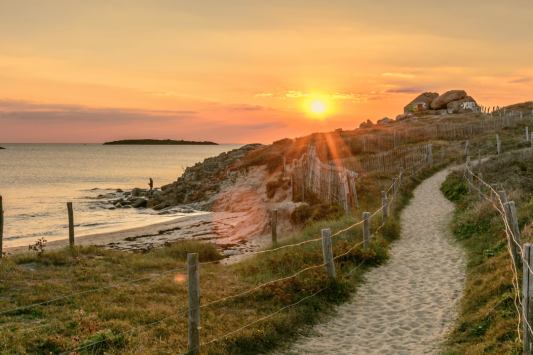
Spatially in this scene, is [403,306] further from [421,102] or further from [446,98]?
[421,102]

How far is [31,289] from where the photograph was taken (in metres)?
8.57

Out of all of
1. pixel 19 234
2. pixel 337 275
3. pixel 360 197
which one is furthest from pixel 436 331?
pixel 19 234

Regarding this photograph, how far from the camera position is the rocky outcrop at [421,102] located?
84137mm

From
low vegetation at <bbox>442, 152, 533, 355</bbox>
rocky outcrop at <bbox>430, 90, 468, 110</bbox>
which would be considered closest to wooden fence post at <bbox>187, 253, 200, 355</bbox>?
low vegetation at <bbox>442, 152, 533, 355</bbox>

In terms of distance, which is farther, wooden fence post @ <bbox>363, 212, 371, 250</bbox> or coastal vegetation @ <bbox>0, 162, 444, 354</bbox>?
wooden fence post @ <bbox>363, 212, 371, 250</bbox>

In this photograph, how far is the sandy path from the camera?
636 centimetres

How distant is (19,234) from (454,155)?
109 feet

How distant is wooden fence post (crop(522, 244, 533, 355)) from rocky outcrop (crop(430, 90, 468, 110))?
83.8m

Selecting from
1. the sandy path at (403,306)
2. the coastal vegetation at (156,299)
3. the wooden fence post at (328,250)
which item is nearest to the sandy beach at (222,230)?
the coastal vegetation at (156,299)

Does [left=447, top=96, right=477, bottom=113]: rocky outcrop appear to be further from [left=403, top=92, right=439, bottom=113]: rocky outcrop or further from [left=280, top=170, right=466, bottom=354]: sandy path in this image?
[left=280, top=170, right=466, bottom=354]: sandy path

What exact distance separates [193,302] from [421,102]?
9119cm

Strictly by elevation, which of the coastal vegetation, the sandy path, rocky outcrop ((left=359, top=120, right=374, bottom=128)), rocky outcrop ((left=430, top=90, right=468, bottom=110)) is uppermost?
rocky outcrop ((left=430, top=90, right=468, bottom=110))

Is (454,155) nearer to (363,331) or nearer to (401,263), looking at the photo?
(401,263)

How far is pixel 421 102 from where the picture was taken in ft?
286
